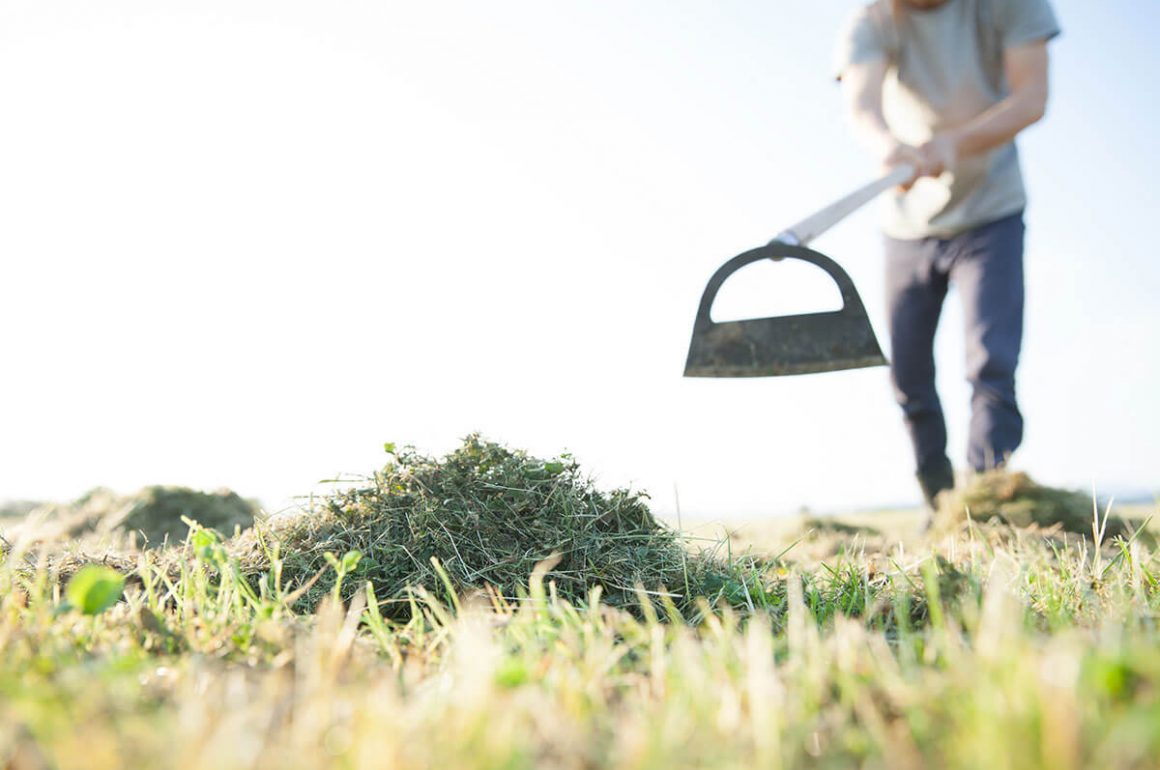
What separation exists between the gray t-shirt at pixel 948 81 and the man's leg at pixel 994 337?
164 millimetres

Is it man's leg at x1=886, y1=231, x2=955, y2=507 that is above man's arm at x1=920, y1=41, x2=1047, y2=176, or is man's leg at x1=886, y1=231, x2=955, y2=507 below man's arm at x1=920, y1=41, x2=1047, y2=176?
below

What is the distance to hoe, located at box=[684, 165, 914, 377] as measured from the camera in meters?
2.94

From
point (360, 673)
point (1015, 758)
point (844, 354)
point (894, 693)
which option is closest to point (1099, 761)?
point (1015, 758)

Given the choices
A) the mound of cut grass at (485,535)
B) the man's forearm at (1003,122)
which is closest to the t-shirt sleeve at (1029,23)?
the man's forearm at (1003,122)

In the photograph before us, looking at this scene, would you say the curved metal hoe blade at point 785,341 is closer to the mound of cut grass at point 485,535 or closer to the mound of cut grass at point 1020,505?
the mound of cut grass at point 485,535

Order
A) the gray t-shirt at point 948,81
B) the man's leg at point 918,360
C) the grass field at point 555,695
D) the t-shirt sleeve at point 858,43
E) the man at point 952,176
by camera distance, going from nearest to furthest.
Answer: the grass field at point 555,695 → the man at point 952,176 → the gray t-shirt at point 948,81 → the t-shirt sleeve at point 858,43 → the man's leg at point 918,360

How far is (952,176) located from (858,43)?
0.93m

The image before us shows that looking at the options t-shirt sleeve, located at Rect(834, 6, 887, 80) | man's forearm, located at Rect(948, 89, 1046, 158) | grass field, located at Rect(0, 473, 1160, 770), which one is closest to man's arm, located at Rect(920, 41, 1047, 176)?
man's forearm, located at Rect(948, 89, 1046, 158)

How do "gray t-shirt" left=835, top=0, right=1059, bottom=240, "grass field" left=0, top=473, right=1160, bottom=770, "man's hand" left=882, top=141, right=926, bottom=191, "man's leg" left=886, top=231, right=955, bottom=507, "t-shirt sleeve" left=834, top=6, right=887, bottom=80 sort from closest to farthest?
1. "grass field" left=0, top=473, right=1160, bottom=770
2. "man's hand" left=882, top=141, right=926, bottom=191
3. "gray t-shirt" left=835, top=0, right=1059, bottom=240
4. "t-shirt sleeve" left=834, top=6, right=887, bottom=80
5. "man's leg" left=886, top=231, right=955, bottom=507

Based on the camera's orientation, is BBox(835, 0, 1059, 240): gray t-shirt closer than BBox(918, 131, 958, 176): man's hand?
No

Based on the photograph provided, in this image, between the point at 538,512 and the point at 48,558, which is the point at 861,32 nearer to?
the point at 538,512

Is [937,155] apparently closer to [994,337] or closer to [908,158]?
[908,158]

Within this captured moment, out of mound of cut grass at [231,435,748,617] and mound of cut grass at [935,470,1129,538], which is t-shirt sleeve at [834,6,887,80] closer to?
mound of cut grass at [935,470,1129,538]

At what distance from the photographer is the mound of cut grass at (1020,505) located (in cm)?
372
